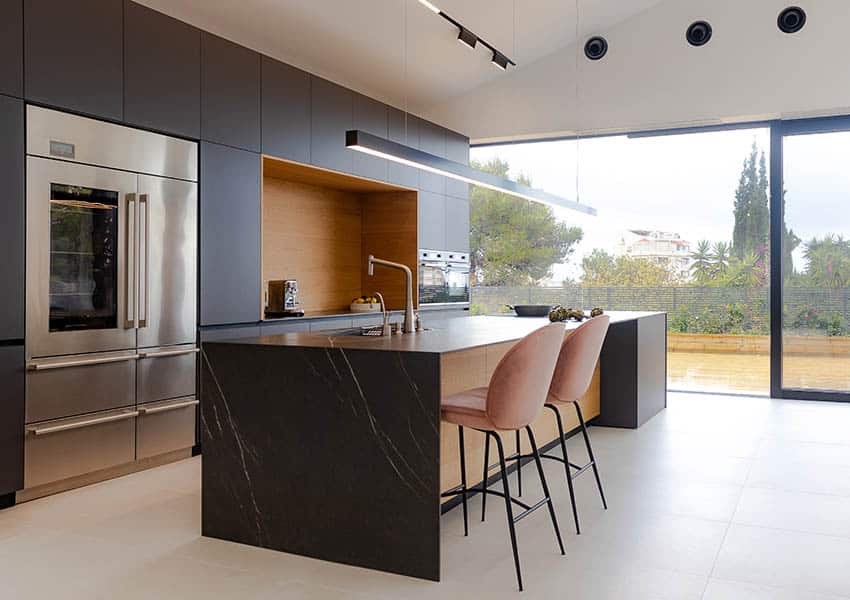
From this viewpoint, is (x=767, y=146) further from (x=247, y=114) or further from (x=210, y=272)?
(x=210, y=272)

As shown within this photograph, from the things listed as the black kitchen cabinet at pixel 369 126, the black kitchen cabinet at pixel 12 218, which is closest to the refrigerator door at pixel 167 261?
the black kitchen cabinet at pixel 12 218

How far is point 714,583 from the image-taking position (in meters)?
2.75

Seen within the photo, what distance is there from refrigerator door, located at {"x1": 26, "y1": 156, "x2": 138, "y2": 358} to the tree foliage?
4.55 m

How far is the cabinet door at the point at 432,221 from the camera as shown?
→ 23.9 ft

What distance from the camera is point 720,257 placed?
24.0ft

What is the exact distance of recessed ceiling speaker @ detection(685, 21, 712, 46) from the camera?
22.9 ft

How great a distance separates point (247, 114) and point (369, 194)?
249cm

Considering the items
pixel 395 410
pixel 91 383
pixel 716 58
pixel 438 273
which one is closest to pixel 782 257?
pixel 716 58

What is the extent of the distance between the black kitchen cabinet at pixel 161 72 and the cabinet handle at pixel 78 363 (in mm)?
1299

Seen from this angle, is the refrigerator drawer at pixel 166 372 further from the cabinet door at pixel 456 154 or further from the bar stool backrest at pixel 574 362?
the cabinet door at pixel 456 154

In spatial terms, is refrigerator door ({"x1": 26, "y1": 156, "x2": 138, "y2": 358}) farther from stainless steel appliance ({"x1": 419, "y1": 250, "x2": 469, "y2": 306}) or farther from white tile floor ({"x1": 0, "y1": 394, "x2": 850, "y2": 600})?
stainless steel appliance ({"x1": 419, "y1": 250, "x2": 469, "y2": 306})

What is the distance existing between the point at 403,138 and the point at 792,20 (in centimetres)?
357

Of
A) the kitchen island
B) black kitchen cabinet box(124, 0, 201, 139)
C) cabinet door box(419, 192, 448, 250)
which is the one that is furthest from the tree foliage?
the kitchen island

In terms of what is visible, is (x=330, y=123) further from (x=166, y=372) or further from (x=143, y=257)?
(x=166, y=372)
